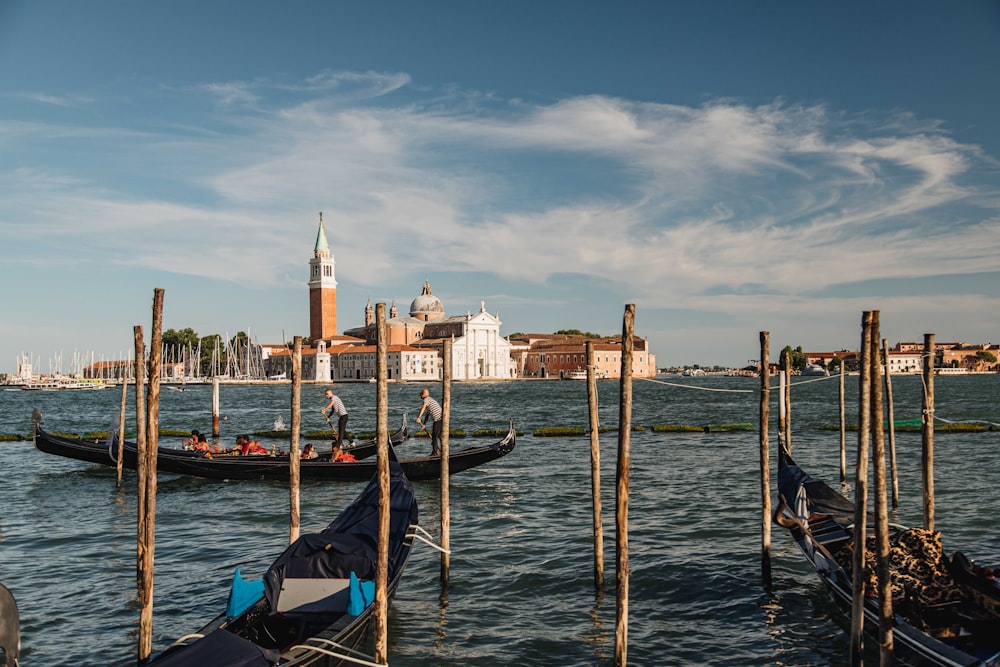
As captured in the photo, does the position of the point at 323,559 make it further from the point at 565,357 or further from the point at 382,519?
the point at 565,357

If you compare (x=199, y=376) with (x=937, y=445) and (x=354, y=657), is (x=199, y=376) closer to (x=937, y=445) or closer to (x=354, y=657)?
(x=937, y=445)

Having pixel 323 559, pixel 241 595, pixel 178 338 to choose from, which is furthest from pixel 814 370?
pixel 241 595

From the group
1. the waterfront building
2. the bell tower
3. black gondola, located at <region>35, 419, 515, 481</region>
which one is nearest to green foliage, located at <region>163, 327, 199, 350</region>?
→ the bell tower

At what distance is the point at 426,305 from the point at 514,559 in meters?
90.8

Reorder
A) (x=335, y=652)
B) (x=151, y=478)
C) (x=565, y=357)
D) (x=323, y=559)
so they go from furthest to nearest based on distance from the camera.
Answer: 1. (x=565, y=357)
2. (x=323, y=559)
3. (x=151, y=478)
4. (x=335, y=652)

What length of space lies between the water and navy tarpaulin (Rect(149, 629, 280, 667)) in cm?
193

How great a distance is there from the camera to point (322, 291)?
294ft

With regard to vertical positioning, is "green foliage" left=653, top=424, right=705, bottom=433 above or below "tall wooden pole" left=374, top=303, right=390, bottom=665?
below

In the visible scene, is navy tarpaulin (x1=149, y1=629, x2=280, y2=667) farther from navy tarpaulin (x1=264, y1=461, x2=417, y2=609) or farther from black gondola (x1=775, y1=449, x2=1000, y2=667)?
black gondola (x1=775, y1=449, x2=1000, y2=667)

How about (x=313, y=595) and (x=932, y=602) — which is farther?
(x=313, y=595)

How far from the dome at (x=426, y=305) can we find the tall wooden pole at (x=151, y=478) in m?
92.1

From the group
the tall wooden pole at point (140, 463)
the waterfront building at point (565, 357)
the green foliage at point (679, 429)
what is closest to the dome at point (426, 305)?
the waterfront building at point (565, 357)

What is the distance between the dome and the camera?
→ 3875 inches

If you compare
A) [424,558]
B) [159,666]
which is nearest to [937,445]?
[424,558]
